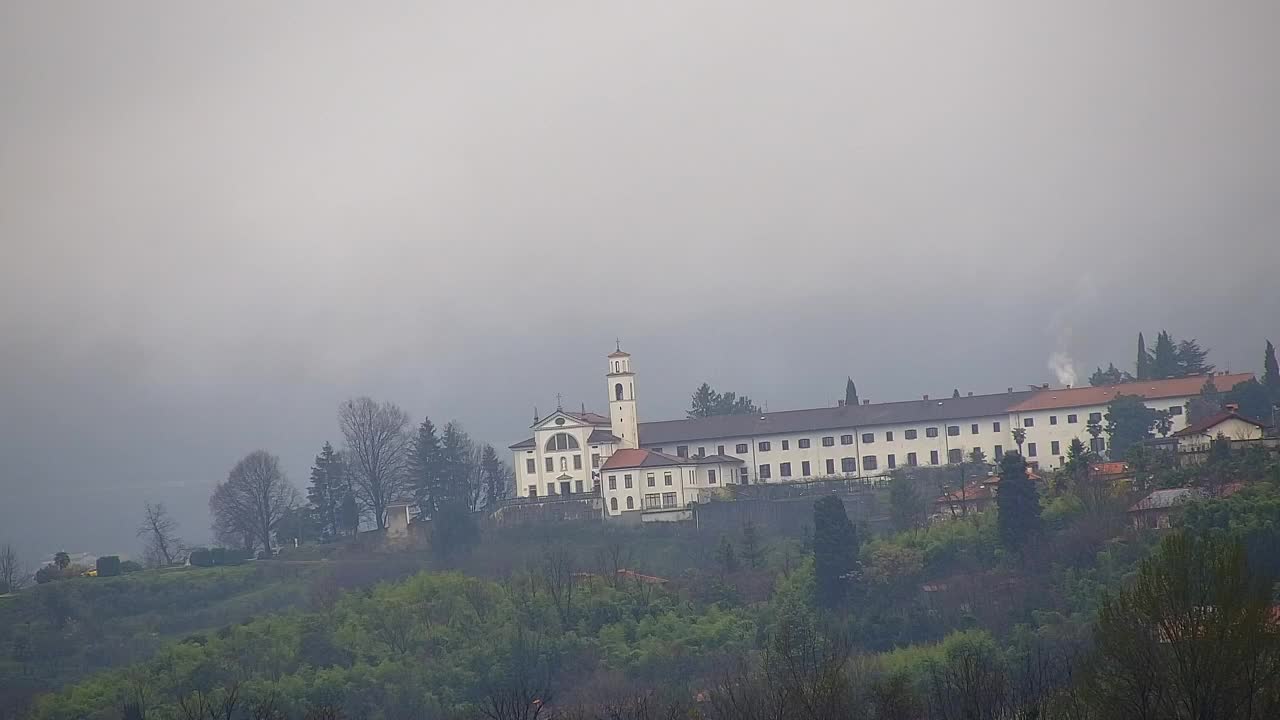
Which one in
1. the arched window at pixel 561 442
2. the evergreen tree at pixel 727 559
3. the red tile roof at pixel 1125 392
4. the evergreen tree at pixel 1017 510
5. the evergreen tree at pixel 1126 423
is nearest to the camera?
the evergreen tree at pixel 1017 510

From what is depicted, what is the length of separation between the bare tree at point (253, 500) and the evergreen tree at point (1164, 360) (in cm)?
4267

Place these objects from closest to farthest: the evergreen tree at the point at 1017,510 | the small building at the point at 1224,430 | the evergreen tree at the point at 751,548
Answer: the evergreen tree at the point at 1017,510, the small building at the point at 1224,430, the evergreen tree at the point at 751,548

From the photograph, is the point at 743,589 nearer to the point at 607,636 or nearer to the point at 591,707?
the point at 607,636

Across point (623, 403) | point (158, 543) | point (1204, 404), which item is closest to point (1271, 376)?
point (1204, 404)

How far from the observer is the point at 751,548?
214ft

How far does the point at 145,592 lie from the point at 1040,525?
3610 centimetres

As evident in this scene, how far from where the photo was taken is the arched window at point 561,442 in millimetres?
76062

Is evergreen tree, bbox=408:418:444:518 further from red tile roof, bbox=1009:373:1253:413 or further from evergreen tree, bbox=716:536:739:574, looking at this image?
red tile roof, bbox=1009:373:1253:413

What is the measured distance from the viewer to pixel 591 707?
49562mm

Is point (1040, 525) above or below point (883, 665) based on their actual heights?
above

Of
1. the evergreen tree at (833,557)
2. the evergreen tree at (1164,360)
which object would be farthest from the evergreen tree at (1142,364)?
the evergreen tree at (833,557)

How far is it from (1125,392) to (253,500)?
134 feet

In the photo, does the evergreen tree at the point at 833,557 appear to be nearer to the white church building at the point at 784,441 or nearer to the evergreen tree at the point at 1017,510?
the evergreen tree at the point at 1017,510

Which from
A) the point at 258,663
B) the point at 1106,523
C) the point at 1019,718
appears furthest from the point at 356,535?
the point at 1019,718
